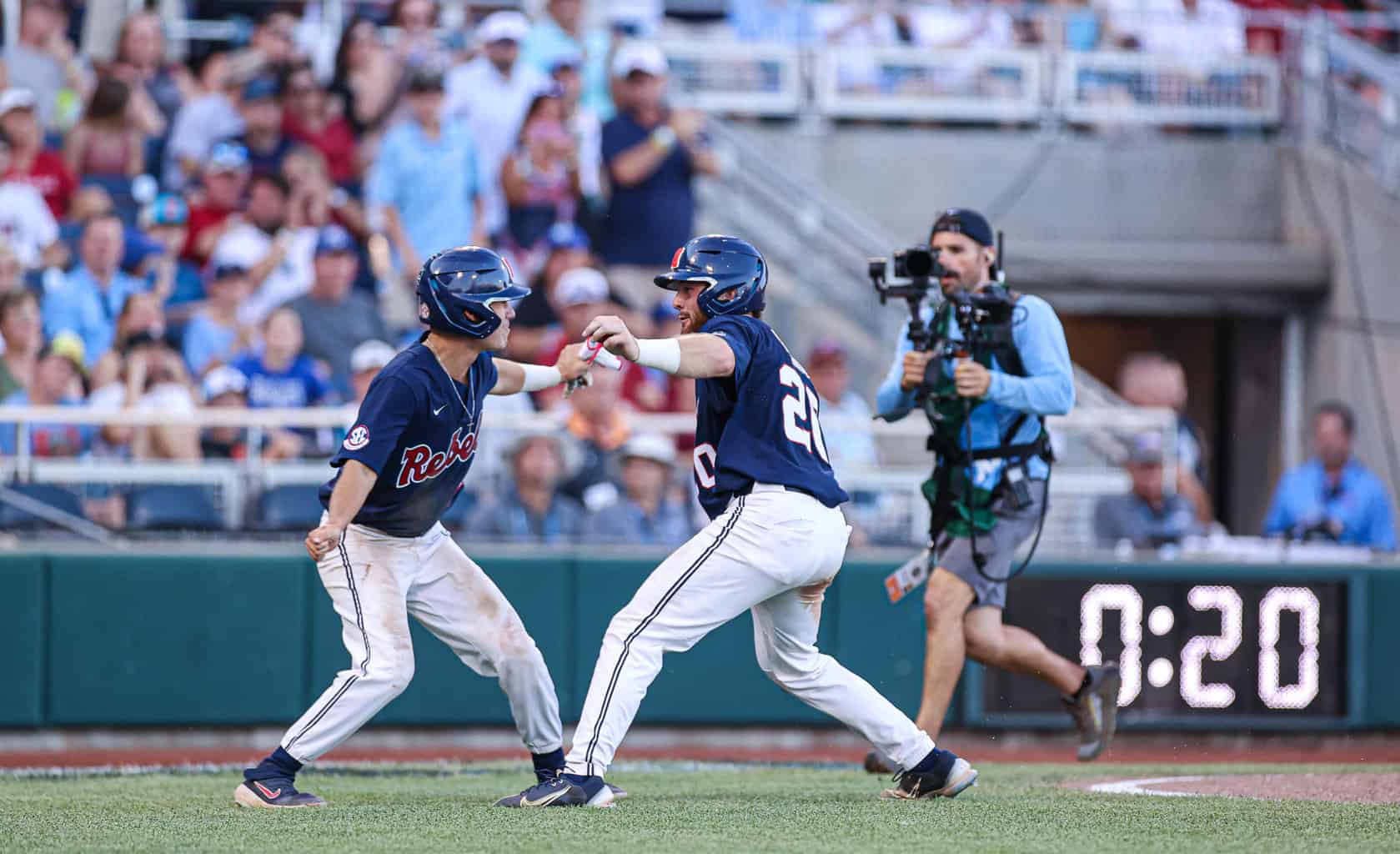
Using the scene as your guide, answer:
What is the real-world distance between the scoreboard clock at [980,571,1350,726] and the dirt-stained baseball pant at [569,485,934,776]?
3.99 meters

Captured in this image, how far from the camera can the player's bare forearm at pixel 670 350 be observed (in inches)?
216

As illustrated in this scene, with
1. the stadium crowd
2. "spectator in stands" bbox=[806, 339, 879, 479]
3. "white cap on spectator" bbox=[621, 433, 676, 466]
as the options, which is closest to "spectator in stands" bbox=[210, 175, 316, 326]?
the stadium crowd

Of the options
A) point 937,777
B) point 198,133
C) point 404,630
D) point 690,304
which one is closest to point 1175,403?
point 937,777

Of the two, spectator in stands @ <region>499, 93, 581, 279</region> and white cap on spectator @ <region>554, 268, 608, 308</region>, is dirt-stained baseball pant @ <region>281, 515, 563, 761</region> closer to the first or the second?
white cap on spectator @ <region>554, 268, 608, 308</region>

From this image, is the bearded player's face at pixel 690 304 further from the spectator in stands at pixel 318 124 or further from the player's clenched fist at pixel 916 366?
the spectator in stands at pixel 318 124

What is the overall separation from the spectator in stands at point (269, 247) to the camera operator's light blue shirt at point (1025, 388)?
5.22m

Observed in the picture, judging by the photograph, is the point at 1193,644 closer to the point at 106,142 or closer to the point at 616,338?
the point at 616,338

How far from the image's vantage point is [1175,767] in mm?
8164

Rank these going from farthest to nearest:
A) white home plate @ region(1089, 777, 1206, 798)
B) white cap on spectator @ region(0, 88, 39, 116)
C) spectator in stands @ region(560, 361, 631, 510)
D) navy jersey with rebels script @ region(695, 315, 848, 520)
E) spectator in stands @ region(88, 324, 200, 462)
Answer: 1. white cap on spectator @ region(0, 88, 39, 116)
2. spectator in stands @ region(560, 361, 631, 510)
3. spectator in stands @ region(88, 324, 200, 462)
4. white home plate @ region(1089, 777, 1206, 798)
5. navy jersey with rebels script @ region(695, 315, 848, 520)

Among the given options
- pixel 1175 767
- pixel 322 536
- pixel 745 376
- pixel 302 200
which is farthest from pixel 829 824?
pixel 302 200

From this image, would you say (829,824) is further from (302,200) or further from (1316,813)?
(302,200)

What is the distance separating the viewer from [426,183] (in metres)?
11.9

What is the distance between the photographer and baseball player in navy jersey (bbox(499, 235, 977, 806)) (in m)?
5.66

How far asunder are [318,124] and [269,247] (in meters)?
1.17
